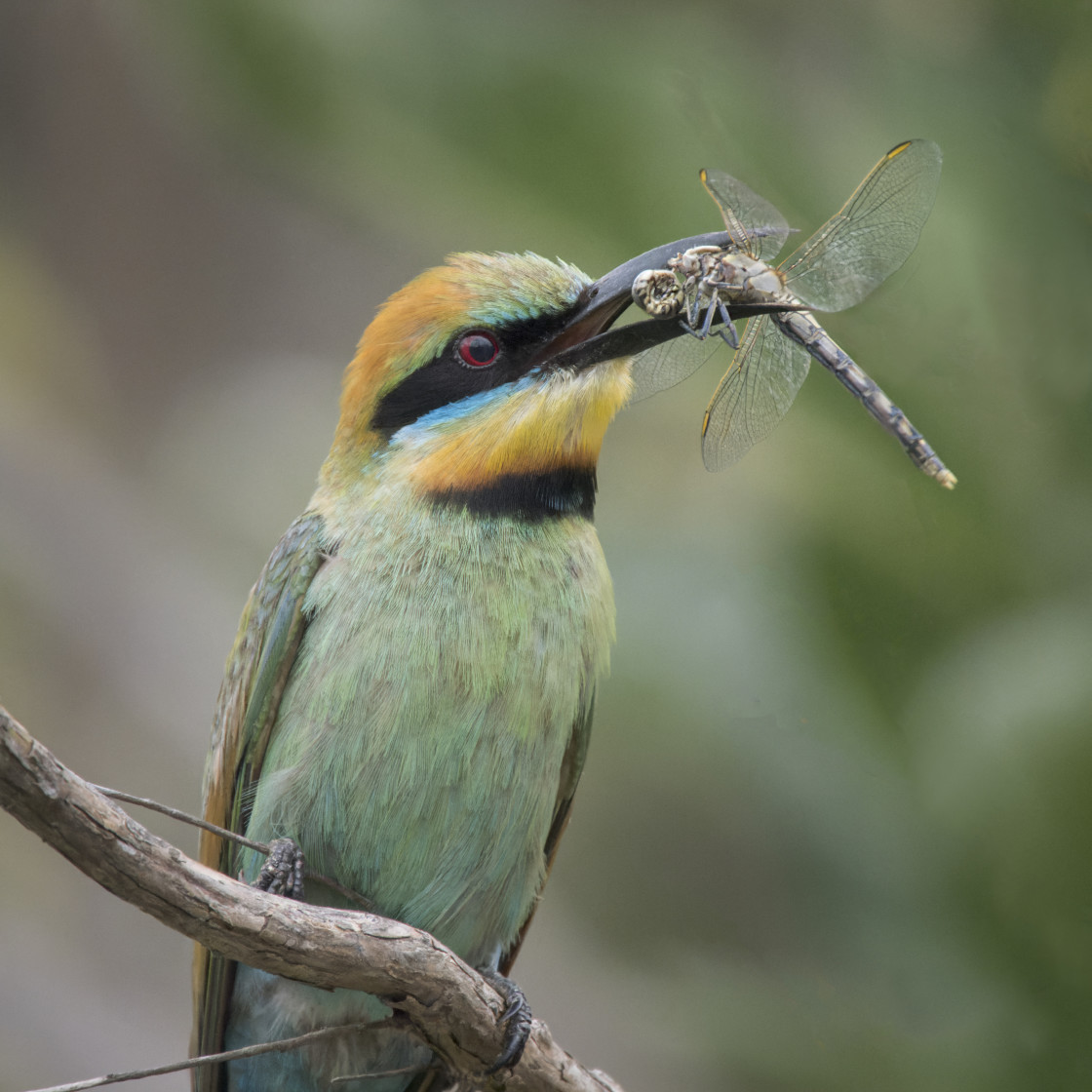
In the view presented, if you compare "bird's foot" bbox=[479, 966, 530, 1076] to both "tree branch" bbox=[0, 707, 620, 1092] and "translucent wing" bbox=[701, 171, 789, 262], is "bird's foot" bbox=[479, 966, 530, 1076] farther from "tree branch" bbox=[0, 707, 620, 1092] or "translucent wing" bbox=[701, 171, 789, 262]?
"translucent wing" bbox=[701, 171, 789, 262]

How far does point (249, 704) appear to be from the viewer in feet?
5.16

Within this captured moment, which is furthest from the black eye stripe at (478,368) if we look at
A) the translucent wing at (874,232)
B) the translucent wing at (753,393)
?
the translucent wing at (874,232)

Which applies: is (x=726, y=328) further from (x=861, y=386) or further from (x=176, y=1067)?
(x=176, y=1067)

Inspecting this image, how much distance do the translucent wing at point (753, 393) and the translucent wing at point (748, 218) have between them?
0.12 meters

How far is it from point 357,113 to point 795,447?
131cm

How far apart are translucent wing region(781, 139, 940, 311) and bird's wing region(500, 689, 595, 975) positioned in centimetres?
65

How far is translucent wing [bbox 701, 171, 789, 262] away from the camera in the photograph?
1.61 metres

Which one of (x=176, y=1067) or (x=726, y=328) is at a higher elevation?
(x=726, y=328)

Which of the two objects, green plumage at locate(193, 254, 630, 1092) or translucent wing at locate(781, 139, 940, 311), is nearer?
green plumage at locate(193, 254, 630, 1092)

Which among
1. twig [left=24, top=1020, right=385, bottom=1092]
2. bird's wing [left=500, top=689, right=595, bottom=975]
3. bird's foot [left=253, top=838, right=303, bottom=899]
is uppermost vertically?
bird's wing [left=500, top=689, right=595, bottom=975]

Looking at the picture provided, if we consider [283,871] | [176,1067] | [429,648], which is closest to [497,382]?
[429,648]

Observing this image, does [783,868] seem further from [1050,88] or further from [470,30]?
[470,30]

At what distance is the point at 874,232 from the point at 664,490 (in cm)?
114

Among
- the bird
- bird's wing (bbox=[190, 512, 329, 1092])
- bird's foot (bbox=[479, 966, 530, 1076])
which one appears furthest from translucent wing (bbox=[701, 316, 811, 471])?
bird's foot (bbox=[479, 966, 530, 1076])
